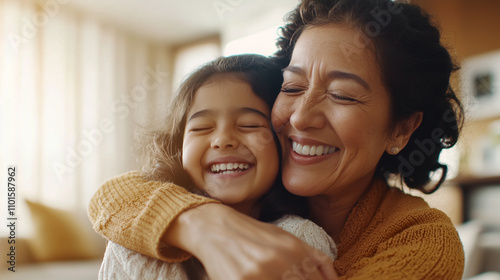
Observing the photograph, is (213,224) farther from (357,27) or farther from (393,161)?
(393,161)

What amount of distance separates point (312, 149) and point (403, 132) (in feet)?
0.98

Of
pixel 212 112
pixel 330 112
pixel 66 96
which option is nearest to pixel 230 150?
pixel 212 112

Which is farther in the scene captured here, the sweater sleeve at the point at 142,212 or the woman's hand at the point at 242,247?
the sweater sleeve at the point at 142,212

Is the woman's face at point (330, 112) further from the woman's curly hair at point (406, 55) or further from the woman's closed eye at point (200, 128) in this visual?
the woman's closed eye at point (200, 128)

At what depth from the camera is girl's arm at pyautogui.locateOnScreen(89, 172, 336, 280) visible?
0.61 metres

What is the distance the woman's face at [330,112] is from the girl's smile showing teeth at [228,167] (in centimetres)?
11

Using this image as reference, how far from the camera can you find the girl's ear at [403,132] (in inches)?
42.8

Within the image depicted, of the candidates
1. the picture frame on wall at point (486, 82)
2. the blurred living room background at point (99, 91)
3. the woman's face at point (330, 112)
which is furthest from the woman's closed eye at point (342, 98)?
the picture frame on wall at point (486, 82)

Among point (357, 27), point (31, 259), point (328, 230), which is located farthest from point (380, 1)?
point (31, 259)

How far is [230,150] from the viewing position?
98cm

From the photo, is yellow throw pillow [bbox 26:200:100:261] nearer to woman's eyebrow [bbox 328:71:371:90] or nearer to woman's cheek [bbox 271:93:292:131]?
woman's cheek [bbox 271:93:292:131]

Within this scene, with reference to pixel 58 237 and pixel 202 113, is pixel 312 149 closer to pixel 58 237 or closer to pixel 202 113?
pixel 202 113

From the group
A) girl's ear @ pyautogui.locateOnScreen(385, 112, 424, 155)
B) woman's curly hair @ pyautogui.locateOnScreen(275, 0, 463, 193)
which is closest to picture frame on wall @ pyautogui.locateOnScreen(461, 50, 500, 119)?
woman's curly hair @ pyautogui.locateOnScreen(275, 0, 463, 193)

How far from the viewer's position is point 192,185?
1.04 meters
